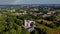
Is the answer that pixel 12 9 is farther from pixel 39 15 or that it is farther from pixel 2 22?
pixel 39 15

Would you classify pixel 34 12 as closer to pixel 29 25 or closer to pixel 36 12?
pixel 36 12

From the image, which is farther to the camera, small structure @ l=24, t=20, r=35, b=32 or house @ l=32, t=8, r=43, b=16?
house @ l=32, t=8, r=43, b=16

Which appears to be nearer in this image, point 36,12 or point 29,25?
point 29,25

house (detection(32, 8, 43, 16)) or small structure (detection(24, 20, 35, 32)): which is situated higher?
house (detection(32, 8, 43, 16))

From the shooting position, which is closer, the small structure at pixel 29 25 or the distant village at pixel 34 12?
the small structure at pixel 29 25

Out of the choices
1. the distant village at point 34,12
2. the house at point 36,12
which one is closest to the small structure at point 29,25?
the distant village at point 34,12

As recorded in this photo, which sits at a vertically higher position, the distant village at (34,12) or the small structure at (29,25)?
the distant village at (34,12)

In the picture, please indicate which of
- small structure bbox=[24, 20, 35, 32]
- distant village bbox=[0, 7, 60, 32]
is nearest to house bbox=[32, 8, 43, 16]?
distant village bbox=[0, 7, 60, 32]

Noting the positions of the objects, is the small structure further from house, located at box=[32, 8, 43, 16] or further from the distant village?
house, located at box=[32, 8, 43, 16]

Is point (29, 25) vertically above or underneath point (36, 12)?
underneath

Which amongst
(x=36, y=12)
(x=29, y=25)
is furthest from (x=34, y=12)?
(x=29, y=25)

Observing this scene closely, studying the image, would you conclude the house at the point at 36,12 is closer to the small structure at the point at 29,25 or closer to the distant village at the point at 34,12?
the distant village at the point at 34,12

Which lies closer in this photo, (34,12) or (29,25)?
(29,25)
